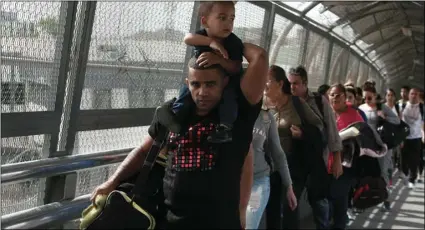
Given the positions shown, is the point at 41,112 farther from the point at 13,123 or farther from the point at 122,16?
the point at 122,16

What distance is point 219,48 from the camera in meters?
2.18

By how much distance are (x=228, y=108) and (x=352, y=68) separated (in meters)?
10.6

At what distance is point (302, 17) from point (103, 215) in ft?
14.1

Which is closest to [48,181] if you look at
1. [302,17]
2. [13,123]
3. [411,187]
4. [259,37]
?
[13,123]

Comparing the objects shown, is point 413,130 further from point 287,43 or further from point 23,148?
point 23,148

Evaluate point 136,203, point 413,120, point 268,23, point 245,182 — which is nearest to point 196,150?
point 136,203

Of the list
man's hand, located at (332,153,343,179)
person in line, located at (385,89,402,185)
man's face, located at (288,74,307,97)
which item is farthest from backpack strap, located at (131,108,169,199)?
person in line, located at (385,89,402,185)

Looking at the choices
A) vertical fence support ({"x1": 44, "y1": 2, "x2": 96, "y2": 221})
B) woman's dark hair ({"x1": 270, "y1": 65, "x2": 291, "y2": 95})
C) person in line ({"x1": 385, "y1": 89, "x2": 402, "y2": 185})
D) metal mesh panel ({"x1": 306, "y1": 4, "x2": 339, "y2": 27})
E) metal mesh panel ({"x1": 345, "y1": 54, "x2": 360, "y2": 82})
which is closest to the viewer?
vertical fence support ({"x1": 44, "y1": 2, "x2": 96, "y2": 221})

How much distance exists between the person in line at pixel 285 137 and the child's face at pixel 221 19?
1.78 m

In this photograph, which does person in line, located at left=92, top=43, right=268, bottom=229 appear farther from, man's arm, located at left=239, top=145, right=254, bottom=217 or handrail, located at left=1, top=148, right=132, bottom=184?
handrail, located at left=1, top=148, right=132, bottom=184

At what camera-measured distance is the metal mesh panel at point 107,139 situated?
343cm

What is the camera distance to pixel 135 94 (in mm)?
3865

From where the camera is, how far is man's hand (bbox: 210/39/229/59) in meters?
2.18

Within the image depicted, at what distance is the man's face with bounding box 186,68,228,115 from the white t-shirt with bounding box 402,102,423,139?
840cm
